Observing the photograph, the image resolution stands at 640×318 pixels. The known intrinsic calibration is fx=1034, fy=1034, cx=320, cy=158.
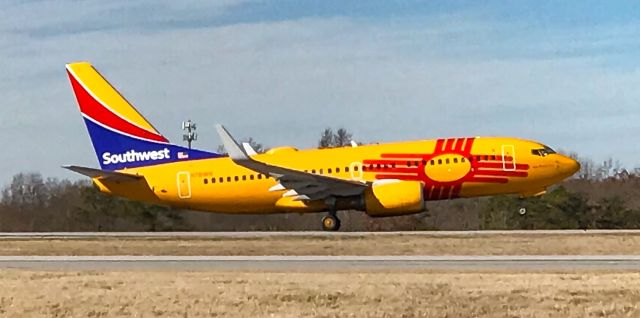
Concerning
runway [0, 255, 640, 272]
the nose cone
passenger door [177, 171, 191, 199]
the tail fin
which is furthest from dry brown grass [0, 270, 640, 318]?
the tail fin

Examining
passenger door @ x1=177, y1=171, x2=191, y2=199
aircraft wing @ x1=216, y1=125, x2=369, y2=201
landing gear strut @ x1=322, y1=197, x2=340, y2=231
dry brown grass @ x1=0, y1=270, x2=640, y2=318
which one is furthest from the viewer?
passenger door @ x1=177, y1=171, x2=191, y2=199

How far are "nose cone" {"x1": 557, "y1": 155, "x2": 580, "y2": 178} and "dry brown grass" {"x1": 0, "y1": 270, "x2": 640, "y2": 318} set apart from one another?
1931 cm

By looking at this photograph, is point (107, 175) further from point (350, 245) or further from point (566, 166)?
point (566, 166)

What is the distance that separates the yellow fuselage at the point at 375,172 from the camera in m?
36.9

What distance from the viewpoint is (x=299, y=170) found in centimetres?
3794

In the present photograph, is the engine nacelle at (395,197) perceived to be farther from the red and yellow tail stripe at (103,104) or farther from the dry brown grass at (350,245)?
the red and yellow tail stripe at (103,104)

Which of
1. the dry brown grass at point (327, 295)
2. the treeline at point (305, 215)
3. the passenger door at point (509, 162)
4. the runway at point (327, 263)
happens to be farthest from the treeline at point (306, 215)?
the dry brown grass at point (327, 295)

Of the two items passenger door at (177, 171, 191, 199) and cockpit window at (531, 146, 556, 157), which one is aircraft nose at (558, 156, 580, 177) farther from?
passenger door at (177, 171, 191, 199)

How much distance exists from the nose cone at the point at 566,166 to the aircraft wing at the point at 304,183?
707 cm

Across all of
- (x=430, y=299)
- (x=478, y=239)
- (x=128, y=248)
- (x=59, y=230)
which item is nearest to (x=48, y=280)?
(x=430, y=299)

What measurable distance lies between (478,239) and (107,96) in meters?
17.3

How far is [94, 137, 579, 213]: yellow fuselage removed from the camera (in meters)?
36.9

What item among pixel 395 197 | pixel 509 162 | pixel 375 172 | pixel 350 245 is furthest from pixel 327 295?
pixel 509 162

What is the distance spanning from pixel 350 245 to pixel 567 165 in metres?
12.4
